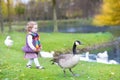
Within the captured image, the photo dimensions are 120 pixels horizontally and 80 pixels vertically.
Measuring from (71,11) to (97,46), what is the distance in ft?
291

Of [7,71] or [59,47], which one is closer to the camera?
[7,71]

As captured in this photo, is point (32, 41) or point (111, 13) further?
point (111, 13)

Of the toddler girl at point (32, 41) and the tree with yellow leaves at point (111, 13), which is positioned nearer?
the toddler girl at point (32, 41)

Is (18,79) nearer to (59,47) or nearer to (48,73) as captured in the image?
(48,73)

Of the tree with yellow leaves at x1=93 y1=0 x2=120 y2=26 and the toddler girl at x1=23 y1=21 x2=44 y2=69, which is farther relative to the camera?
the tree with yellow leaves at x1=93 y1=0 x2=120 y2=26

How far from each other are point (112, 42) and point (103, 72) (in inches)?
1027

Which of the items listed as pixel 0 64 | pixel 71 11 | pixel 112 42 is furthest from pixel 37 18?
pixel 0 64

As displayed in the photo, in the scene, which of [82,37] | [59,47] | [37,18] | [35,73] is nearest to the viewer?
[35,73]

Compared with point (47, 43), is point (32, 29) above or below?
above

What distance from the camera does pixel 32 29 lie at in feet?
51.6

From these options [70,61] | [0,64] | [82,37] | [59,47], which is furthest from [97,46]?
[70,61]

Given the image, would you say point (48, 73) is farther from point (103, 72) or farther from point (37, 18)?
point (37, 18)

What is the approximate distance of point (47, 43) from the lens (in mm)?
34312

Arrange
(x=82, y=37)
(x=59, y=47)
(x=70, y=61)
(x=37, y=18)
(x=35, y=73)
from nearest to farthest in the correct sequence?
(x=70, y=61)
(x=35, y=73)
(x=59, y=47)
(x=82, y=37)
(x=37, y=18)
